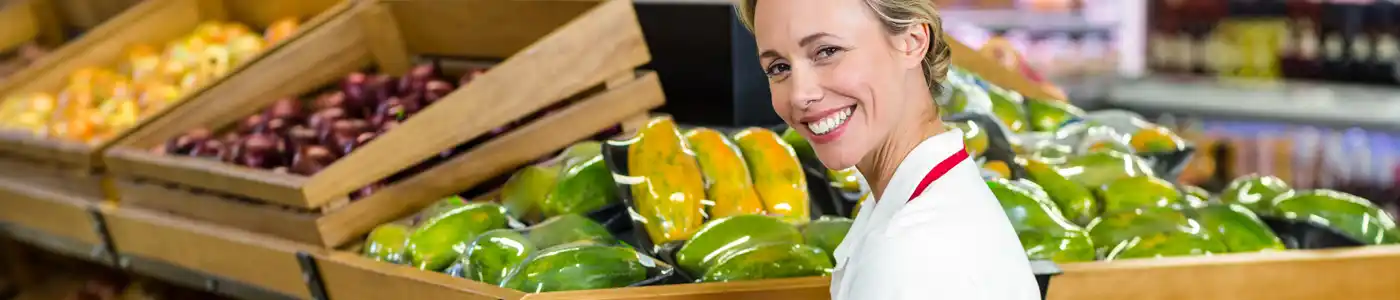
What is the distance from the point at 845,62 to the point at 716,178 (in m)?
0.80

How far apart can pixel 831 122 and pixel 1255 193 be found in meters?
1.25

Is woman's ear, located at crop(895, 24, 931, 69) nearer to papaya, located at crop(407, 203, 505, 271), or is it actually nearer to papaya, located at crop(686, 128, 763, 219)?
papaya, located at crop(686, 128, 763, 219)

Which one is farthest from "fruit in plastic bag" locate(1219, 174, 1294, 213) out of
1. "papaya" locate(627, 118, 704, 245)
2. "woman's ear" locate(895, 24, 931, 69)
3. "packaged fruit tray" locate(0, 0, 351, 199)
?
"packaged fruit tray" locate(0, 0, 351, 199)

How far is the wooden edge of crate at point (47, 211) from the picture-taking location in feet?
8.61

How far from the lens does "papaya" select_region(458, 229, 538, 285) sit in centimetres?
158

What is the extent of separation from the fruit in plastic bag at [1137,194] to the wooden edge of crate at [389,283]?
0.94 meters

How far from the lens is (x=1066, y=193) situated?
180 cm

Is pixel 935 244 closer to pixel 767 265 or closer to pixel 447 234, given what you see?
pixel 767 265

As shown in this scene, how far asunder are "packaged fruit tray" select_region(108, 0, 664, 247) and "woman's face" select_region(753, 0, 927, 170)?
1.16 metres

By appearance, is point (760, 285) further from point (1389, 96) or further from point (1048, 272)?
point (1389, 96)

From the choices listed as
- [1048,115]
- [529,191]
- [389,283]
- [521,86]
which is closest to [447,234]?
[389,283]

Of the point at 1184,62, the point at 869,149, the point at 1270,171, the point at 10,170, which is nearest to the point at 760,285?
the point at 869,149

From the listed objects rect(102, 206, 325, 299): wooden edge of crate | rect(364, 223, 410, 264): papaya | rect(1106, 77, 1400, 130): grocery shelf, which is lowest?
rect(1106, 77, 1400, 130): grocery shelf

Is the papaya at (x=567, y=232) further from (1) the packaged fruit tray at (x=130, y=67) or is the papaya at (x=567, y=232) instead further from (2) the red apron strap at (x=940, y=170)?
(1) the packaged fruit tray at (x=130, y=67)
